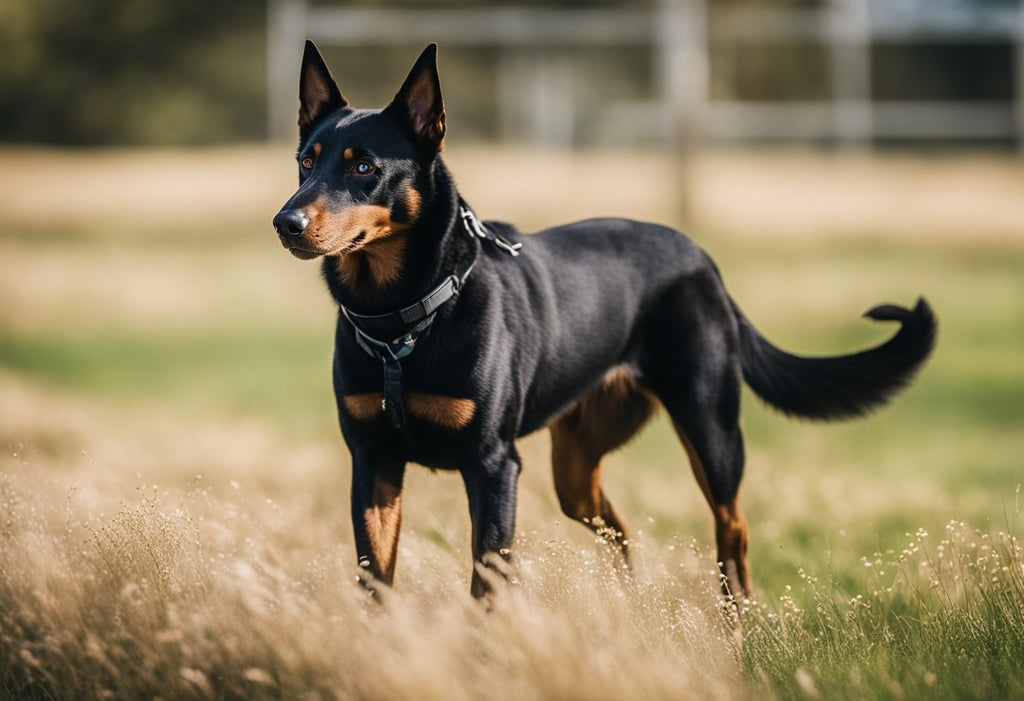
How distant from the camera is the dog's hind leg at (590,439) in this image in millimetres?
5145

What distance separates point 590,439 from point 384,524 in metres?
1.24

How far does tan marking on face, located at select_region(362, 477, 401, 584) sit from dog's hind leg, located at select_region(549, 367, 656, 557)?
113cm

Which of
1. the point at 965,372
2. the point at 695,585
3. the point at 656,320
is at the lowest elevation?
the point at 965,372

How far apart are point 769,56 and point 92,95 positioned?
11.3 meters

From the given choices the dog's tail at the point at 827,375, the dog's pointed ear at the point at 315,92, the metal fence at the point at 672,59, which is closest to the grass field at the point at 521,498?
the dog's tail at the point at 827,375

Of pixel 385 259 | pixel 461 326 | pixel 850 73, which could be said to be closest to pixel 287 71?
pixel 850 73

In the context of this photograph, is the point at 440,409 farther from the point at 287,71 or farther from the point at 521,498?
the point at 287,71

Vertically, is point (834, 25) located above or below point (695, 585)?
above

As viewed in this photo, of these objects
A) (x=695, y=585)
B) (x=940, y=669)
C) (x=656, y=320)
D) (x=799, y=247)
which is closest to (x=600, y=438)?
(x=656, y=320)

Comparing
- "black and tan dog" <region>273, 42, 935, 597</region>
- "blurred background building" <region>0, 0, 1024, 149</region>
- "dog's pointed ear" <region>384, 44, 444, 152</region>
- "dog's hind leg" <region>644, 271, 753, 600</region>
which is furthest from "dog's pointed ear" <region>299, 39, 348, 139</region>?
"blurred background building" <region>0, 0, 1024, 149</region>

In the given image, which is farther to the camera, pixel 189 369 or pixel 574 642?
pixel 189 369

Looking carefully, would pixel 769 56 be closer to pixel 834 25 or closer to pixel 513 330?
pixel 834 25

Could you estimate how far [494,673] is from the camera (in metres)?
3.38

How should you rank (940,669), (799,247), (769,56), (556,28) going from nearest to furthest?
1. (940,669)
2. (799,247)
3. (556,28)
4. (769,56)
